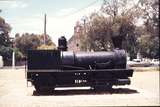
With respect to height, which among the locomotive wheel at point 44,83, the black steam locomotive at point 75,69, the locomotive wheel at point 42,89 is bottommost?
the locomotive wheel at point 42,89

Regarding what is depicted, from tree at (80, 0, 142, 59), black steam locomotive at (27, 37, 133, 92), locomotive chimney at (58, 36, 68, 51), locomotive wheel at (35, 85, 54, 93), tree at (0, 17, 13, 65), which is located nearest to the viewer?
black steam locomotive at (27, 37, 133, 92)

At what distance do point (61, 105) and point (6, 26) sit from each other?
8414 centimetres

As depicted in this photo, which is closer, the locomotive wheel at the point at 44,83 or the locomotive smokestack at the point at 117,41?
the locomotive wheel at the point at 44,83

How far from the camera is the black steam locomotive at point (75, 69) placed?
21.2 m

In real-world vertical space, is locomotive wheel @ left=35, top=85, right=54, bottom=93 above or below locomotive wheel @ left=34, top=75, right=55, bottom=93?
below

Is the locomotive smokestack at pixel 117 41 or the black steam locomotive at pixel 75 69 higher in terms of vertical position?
the locomotive smokestack at pixel 117 41

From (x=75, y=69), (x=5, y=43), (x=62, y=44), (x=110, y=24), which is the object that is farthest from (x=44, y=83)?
(x=5, y=43)

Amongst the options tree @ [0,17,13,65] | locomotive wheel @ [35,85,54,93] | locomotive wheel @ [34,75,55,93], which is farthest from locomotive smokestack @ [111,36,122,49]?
tree @ [0,17,13,65]

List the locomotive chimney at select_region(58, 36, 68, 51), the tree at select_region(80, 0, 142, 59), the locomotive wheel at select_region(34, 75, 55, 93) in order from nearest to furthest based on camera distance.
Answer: the locomotive wheel at select_region(34, 75, 55, 93), the locomotive chimney at select_region(58, 36, 68, 51), the tree at select_region(80, 0, 142, 59)

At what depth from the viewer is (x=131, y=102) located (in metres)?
16.5

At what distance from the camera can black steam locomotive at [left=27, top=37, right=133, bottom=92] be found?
21.2 m

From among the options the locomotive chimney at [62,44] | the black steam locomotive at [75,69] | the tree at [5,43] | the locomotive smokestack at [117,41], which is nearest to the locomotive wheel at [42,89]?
the black steam locomotive at [75,69]

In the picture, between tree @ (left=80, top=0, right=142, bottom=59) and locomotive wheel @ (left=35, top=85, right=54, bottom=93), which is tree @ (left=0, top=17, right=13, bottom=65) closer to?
tree @ (left=80, top=0, right=142, bottom=59)

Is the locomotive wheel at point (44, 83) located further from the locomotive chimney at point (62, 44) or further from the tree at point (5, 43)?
the tree at point (5, 43)
